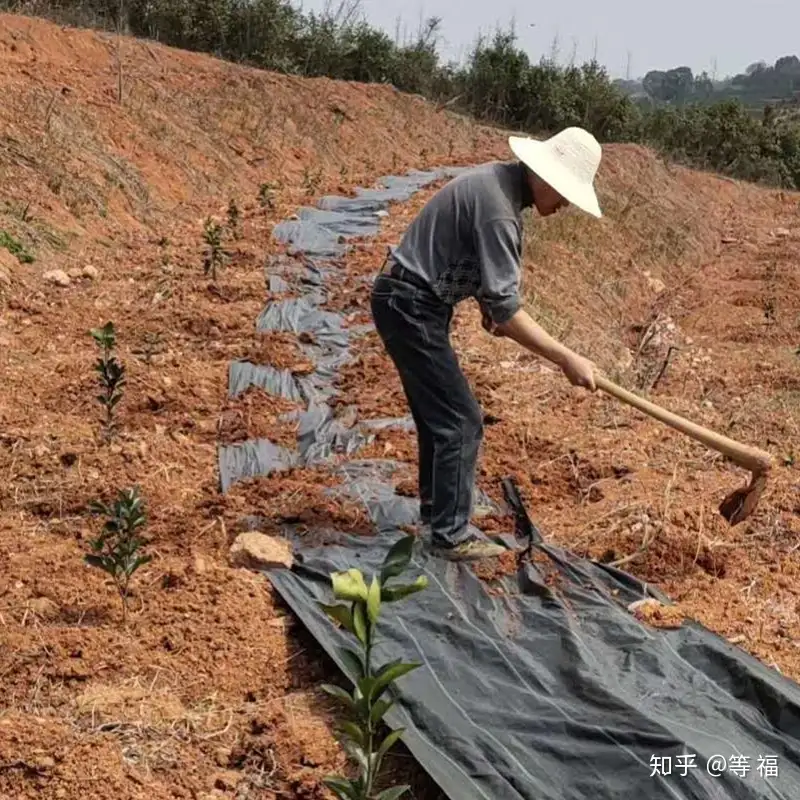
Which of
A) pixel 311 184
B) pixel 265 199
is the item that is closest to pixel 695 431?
pixel 265 199

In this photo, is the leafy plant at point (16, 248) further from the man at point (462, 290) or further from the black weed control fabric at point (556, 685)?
the man at point (462, 290)

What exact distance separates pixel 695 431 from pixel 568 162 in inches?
39.6

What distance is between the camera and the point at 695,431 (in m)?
3.29

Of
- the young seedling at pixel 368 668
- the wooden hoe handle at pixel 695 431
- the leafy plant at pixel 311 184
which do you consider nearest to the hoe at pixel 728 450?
the wooden hoe handle at pixel 695 431

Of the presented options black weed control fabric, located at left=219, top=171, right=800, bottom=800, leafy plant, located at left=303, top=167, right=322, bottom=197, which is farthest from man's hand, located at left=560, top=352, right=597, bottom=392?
leafy plant, located at left=303, top=167, right=322, bottom=197

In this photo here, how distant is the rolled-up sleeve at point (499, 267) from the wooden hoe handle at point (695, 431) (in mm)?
431

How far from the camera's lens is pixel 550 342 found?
10.2 feet

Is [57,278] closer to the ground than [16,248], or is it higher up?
closer to the ground

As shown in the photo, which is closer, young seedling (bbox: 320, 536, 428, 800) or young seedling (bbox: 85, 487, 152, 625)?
young seedling (bbox: 320, 536, 428, 800)

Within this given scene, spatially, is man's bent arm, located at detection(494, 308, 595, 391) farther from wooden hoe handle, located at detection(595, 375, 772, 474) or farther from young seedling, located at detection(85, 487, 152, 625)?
young seedling, located at detection(85, 487, 152, 625)

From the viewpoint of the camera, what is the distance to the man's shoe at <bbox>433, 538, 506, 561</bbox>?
3.37 m

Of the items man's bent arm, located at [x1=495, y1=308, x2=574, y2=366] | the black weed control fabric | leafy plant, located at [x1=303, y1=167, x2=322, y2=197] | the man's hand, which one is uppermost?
leafy plant, located at [x1=303, y1=167, x2=322, y2=197]

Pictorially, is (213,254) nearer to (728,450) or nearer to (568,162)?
(568,162)

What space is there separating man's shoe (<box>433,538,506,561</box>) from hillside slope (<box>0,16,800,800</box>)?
373 mm
